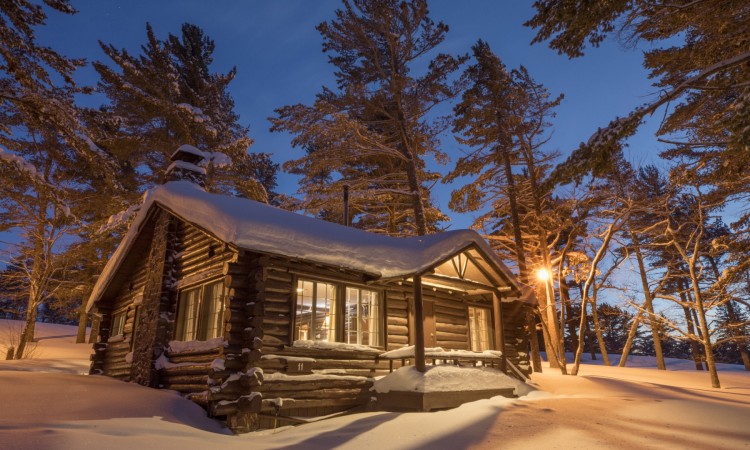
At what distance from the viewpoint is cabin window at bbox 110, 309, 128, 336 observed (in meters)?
16.2

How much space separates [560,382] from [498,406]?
261 inches

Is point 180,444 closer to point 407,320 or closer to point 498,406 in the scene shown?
point 498,406

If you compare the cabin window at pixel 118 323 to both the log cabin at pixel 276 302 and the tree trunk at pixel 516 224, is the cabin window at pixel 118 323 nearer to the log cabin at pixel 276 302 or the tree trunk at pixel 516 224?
the log cabin at pixel 276 302

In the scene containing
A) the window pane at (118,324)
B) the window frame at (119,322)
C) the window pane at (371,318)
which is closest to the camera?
the window pane at (371,318)

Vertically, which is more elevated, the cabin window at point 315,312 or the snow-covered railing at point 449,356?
the cabin window at point 315,312

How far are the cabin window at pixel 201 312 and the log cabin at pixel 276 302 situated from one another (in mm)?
33

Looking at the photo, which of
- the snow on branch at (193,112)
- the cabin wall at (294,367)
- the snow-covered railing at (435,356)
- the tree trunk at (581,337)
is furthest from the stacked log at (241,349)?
the snow on branch at (193,112)

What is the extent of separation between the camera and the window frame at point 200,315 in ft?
36.1

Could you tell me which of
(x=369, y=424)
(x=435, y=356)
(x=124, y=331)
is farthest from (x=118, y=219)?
(x=369, y=424)

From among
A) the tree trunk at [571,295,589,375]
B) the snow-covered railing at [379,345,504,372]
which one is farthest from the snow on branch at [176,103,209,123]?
the tree trunk at [571,295,589,375]

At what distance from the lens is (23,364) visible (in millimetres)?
18156

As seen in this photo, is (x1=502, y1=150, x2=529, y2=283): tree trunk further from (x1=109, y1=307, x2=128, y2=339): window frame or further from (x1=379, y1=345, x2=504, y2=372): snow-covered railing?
(x1=109, y1=307, x2=128, y2=339): window frame

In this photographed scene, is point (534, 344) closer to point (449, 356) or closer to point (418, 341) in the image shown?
point (449, 356)

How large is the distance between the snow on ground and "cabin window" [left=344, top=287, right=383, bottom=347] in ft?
8.82
